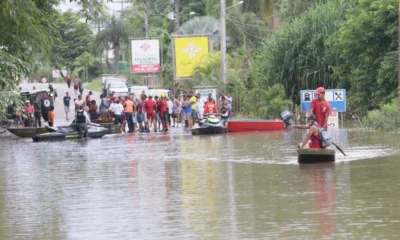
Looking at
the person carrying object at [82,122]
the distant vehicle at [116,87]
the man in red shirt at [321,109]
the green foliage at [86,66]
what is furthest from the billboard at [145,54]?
the green foliage at [86,66]

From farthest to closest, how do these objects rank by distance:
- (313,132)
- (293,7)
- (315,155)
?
(293,7), (315,155), (313,132)

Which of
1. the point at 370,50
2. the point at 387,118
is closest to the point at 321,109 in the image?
the point at 387,118

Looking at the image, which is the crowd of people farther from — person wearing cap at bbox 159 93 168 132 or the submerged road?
the submerged road

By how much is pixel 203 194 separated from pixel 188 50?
148 feet

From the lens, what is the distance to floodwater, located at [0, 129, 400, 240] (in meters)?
12.2

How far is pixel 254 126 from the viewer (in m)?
37.8

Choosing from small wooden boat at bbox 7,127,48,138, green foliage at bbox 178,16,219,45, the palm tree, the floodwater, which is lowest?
the floodwater

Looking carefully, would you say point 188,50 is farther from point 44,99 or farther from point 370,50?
point 370,50

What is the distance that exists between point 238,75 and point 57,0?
21.9 meters

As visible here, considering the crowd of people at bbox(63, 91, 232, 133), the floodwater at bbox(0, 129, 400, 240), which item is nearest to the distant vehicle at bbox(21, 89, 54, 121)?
the crowd of people at bbox(63, 91, 232, 133)

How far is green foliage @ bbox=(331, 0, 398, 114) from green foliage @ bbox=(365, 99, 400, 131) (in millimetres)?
4417

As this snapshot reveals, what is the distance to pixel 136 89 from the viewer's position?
67312 mm

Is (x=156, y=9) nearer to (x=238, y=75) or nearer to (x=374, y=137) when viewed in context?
(x=238, y=75)

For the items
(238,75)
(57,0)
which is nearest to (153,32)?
(238,75)
